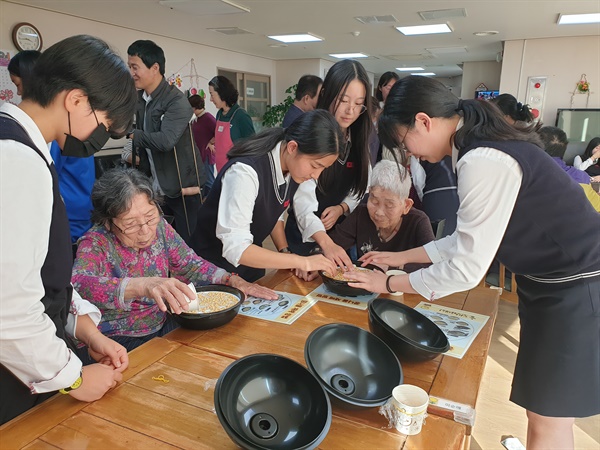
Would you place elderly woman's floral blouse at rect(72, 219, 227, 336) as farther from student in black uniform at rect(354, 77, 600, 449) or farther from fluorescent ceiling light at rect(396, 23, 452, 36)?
fluorescent ceiling light at rect(396, 23, 452, 36)

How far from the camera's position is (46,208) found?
805 mm

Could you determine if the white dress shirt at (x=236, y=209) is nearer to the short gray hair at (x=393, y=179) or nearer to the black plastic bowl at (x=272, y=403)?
the black plastic bowl at (x=272, y=403)

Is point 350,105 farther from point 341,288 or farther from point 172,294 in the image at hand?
point 172,294

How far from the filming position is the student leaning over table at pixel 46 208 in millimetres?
755

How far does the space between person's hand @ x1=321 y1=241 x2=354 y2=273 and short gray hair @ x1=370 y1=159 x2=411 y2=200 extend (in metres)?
0.41

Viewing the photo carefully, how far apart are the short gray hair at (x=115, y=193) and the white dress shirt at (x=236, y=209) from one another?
28 cm

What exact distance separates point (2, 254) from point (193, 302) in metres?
0.59

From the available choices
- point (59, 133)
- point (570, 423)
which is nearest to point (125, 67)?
point (59, 133)

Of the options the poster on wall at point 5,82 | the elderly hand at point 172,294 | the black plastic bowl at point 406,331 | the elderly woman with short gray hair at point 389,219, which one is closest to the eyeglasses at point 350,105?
the elderly woman with short gray hair at point 389,219

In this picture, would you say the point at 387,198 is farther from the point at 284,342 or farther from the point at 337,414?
the point at 337,414

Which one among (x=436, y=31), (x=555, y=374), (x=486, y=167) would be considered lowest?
(x=555, y=374)

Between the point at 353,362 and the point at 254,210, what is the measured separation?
0.79 metres

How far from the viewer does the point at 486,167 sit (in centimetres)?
110

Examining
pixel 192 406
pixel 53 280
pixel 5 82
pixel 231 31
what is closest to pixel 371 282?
pixel 192 406
